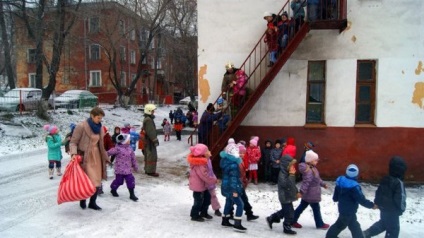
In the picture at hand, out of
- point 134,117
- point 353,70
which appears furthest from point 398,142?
point 134,117

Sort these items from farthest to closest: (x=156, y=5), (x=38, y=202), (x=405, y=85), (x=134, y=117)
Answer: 1. (x=156, y=5)
2. (x=134, y=117)
3. (x=405, y=85)
4. (x=38, y=202)

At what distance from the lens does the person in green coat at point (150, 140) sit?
910 cm

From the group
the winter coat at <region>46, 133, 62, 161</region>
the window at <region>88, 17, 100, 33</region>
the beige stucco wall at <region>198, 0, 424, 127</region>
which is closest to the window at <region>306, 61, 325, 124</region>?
the beige stucco wall at <region>198, 0, 424, 127</region>

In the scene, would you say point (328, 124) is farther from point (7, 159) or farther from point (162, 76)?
point (162, 76)

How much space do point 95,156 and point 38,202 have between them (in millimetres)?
1748

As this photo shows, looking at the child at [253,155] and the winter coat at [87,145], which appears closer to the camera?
the winter coat at [87,145]

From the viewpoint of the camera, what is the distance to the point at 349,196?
5.19 meters

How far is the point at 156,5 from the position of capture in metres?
26.8

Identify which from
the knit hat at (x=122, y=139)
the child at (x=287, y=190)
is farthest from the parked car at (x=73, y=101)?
the child at (x=287, y=190)

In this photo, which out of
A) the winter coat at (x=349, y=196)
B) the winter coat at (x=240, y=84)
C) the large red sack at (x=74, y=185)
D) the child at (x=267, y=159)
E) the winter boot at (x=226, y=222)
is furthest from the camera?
the child at (x=267, y=159)

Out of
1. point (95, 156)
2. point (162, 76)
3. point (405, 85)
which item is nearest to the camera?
point (95, 156)

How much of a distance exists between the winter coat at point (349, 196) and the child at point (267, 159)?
393cm

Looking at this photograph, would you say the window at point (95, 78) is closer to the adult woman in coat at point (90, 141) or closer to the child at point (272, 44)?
the child at point (272, 44)

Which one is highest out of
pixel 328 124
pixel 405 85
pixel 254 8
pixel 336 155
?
pixel 254 8
